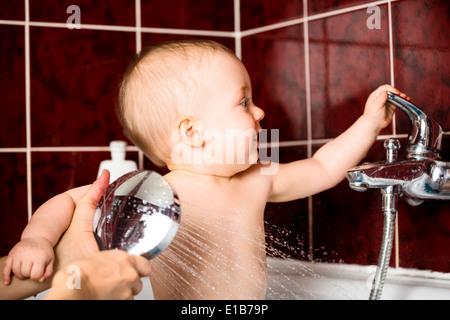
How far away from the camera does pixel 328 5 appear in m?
1.12

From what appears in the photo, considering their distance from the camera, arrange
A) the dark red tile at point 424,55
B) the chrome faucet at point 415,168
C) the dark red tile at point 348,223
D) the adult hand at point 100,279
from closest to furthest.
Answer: the adult hand at point 100,279, the chrome faucet at point 415,168, the dark red tile at point 424,55, the dark red tile at point 348,223

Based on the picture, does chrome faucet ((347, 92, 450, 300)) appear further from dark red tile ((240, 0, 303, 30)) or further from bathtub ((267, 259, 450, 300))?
dark red tile ((240, 0, 303, 30))

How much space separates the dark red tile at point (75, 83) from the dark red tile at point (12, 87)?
0.02 metres

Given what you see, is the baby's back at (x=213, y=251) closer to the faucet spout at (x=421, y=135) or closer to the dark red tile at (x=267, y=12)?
the faucet spout at (x=421, y=135)

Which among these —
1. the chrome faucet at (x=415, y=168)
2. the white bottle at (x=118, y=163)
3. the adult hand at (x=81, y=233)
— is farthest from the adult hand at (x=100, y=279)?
the white bottle at (x=118, y=163)

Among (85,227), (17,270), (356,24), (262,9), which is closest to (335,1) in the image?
(356,24)

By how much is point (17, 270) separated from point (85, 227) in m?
0.12

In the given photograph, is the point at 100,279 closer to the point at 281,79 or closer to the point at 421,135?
the point at 421,135

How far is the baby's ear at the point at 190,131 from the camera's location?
33.7 inches

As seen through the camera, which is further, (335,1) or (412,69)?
(335,1)

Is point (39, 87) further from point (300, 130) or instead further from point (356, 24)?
point (356, 24)

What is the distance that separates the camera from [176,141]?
0.87 m

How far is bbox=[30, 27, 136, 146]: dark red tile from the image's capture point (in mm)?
1147
